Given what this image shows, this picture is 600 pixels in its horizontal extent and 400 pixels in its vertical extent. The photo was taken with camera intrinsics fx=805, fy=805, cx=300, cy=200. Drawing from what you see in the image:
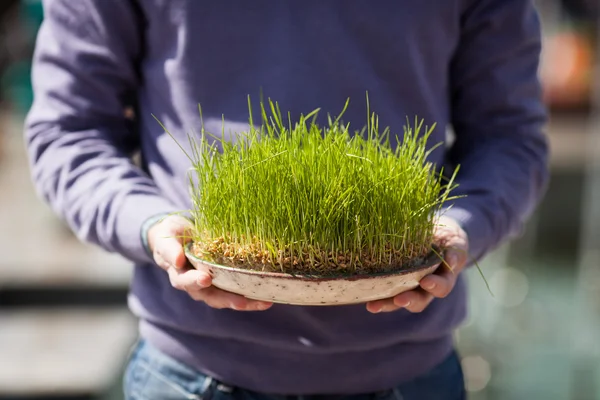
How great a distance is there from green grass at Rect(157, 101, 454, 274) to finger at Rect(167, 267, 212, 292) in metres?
0.03

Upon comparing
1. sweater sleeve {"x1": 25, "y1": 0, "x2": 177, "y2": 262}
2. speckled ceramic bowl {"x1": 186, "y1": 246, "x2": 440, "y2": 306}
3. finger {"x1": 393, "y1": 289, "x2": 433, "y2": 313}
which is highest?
sweater sleeve {"x1": 25, "y1": 0, "x2": 177, "y2": 262}

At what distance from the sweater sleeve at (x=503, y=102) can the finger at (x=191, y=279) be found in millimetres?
424

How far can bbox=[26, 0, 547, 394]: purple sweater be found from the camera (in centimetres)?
102

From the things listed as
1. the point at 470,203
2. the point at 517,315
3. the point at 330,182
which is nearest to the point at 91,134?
the point at 330,182

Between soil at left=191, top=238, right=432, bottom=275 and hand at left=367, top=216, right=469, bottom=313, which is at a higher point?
soil at left=191, top=238, right=432, bottom=275

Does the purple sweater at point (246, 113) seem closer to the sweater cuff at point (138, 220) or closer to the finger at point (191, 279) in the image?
the sweater cuff at point (138, 220)

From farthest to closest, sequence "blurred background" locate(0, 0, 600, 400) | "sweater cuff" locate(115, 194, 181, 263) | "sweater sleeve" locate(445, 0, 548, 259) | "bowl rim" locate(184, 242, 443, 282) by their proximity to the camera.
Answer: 1. "blurred background" locate(0, 0, 600, 400)
2. "sweater sleeve" locate(445, 0, 548, 259)
3. "sweater cuff" locate(115, 194, 181, 263)
4. "bowl rim" locate(184, 242, 443, 282)

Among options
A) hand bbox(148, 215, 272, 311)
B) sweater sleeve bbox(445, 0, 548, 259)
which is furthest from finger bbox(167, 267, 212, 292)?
sweater sleeve bbox(445, 0, 548, 259)

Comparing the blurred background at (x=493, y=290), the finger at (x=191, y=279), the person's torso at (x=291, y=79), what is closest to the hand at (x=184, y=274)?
the finger at (x=191, y=279)

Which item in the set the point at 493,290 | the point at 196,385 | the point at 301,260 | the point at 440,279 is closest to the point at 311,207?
the point at 301,260

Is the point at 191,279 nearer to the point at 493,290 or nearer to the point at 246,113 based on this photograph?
the point at 246,113

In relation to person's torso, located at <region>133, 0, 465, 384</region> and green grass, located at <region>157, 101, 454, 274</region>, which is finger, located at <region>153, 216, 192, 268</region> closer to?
green grass, located at <region>157, 101, 454, 274</region>

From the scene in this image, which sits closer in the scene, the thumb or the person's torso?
the thumb

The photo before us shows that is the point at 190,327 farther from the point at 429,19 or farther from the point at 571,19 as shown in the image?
the point at 571,19
